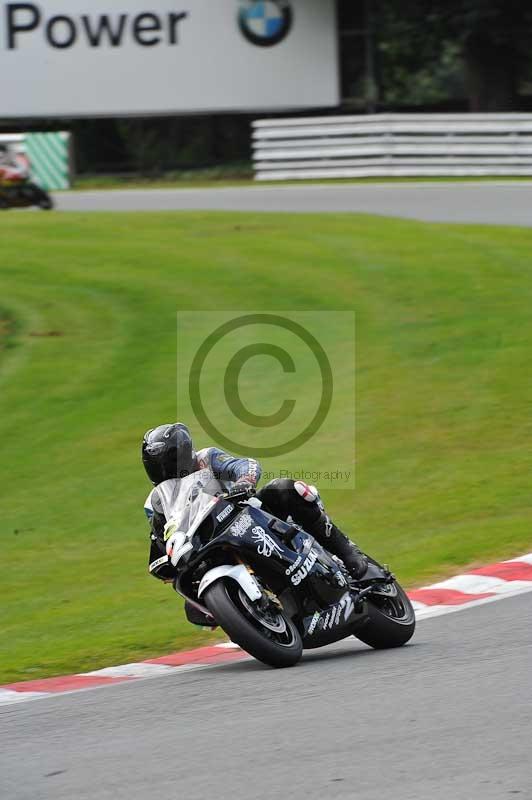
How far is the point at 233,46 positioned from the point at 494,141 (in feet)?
30.2

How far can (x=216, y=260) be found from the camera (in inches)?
749

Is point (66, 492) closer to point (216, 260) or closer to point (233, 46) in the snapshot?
point (216, 260)

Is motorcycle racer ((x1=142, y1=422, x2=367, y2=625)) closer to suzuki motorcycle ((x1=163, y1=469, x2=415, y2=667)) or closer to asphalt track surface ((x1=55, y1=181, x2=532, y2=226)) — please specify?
suzuki motorcycle ((x1=163, y1=469, x2=415, y2=667))

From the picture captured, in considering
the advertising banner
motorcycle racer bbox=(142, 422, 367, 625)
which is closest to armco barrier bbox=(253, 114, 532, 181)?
the advertising banner

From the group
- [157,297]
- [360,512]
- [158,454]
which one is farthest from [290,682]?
[157,297]

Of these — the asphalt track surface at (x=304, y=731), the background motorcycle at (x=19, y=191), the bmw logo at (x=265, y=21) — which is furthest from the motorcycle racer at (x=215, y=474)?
the bmw logo at (x=265, y=21)

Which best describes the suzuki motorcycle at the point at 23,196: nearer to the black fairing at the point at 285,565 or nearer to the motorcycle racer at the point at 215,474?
the motorcycle racer at the point at 215,474

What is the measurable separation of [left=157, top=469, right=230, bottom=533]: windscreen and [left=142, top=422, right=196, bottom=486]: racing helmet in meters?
0.05

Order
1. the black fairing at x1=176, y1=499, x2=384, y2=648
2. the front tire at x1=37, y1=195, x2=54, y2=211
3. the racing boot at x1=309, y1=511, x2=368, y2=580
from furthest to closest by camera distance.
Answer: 1. the front tire at x1=37, y1=195, x2=54, y2=211
2. the racing boot at x1=309, y1=511, x2=368, y2=580
3. the black fairing at x1=176, y1=499, x2=384, y2=648

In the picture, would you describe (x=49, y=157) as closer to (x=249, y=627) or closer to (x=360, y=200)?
(x=360, y=200)

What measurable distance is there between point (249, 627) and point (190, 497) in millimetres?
741

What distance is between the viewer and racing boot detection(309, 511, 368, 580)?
7.23 m

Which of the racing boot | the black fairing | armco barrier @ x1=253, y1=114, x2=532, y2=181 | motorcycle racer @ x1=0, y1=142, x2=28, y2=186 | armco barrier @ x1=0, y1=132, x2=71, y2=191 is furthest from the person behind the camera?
armco barrier @ x1=0, y1=132, x2=71, y2=191

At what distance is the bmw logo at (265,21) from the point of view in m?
34.2
